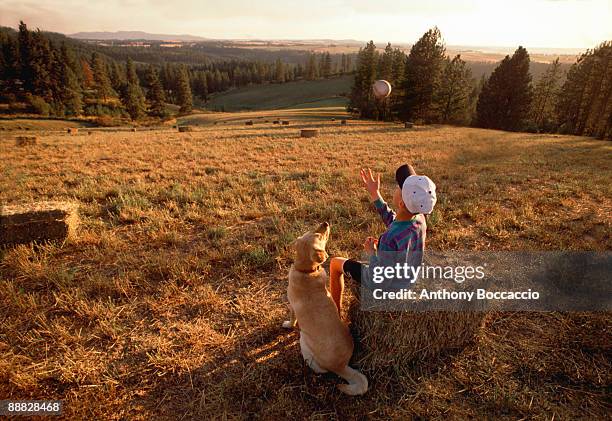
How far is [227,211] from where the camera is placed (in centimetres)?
700

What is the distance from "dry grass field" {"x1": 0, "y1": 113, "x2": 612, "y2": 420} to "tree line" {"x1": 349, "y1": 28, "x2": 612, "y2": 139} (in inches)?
1236

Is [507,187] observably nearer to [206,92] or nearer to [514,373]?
[514,373]

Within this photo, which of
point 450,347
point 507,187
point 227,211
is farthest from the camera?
point 507,187

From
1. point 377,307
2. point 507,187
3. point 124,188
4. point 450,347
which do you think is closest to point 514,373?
point 450,347

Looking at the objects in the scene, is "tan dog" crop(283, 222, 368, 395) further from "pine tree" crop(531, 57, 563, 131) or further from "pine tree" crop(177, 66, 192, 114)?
"pine tree" crop(177, 66, 192, 114)

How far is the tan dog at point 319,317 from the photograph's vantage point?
2.80 meters

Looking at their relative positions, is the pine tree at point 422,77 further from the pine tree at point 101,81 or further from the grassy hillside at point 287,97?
the pine tree at point 101,81

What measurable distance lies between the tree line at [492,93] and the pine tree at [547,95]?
9.83 feet

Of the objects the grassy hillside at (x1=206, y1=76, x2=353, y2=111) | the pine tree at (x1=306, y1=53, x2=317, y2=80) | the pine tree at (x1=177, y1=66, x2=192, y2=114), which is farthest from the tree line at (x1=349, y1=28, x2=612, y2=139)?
the pine tree at (x1=306, y1=53, x2=317, y2=80)

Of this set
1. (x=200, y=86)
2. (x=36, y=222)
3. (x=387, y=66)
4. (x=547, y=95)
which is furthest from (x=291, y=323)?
(x=200, y=86)

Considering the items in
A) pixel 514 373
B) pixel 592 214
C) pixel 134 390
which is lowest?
pixel 134 390

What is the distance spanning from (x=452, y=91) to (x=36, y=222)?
145ft

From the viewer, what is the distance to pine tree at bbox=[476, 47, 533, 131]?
3709 centimetres

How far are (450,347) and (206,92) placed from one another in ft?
388
